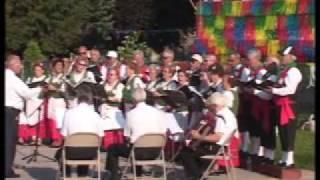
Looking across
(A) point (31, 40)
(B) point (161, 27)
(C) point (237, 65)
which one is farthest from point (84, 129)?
(B) point (161, 27)

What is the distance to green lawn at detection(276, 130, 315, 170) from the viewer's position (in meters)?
14.0

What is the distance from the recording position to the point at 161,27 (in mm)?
50875

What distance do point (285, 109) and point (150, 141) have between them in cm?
214

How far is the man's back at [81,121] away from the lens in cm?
1157

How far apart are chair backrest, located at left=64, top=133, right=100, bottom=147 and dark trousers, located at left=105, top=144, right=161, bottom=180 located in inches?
20.4

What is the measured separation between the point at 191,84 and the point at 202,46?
1346cm

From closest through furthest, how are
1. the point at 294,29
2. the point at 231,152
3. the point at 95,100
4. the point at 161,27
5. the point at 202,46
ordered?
the point at 231,152 < the point at 95,100 < the point at 294,29 < the point at 202,46 < the point at 161,27

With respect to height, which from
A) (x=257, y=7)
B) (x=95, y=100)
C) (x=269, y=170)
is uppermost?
(x=257, y=7)

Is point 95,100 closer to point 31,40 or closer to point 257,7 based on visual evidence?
point 257,7

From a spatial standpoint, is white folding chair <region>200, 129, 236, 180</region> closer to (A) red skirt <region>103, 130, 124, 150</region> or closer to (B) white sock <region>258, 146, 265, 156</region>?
(B) white sock <region>258, 146, 265, 156</region>

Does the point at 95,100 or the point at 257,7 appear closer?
the point at 95,100

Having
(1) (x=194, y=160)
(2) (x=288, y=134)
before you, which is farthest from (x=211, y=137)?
(2) (x=288, y=134)

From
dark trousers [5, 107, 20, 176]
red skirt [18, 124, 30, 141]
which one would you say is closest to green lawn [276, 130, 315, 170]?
dark trousers [5, 107, 20, 176]

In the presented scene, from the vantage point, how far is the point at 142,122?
1162 cm
